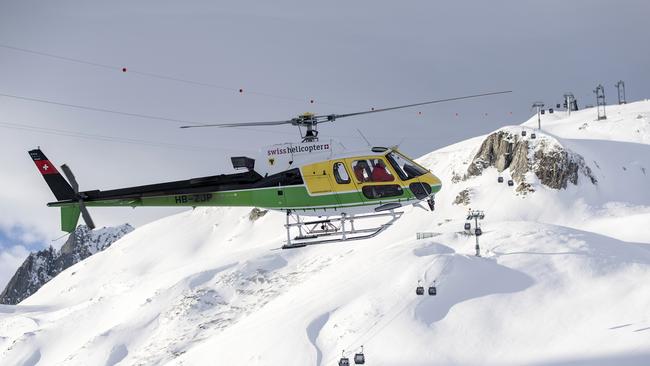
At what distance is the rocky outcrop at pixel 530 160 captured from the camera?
94.2 meters

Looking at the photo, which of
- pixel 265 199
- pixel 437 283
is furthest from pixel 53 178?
pixel 437 283

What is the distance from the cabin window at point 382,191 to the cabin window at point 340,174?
81cm

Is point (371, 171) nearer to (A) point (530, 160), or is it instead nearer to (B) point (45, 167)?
(B) point (45, 167)

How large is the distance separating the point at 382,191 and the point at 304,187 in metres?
3.24

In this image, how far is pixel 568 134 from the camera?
116 meters

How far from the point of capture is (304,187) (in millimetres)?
25938

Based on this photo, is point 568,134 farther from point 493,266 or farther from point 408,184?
point 408,184

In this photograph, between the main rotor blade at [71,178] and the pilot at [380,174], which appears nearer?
the pilot at [380,174]

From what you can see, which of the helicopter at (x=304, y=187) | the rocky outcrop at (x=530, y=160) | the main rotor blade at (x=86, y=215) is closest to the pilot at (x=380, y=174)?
the helicopter at (x=304, y=187)

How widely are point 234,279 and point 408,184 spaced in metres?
77.7

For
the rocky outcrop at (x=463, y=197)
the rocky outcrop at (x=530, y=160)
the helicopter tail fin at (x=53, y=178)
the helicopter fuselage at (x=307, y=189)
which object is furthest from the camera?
the rocky outcrop at (x=463, y=197)

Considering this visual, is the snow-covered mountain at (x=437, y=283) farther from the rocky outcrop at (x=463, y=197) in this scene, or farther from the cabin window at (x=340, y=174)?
the cabin window at (x=340, y=174)

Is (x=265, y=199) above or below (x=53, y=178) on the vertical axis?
below

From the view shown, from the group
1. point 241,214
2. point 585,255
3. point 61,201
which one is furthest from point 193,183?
point 241,214
